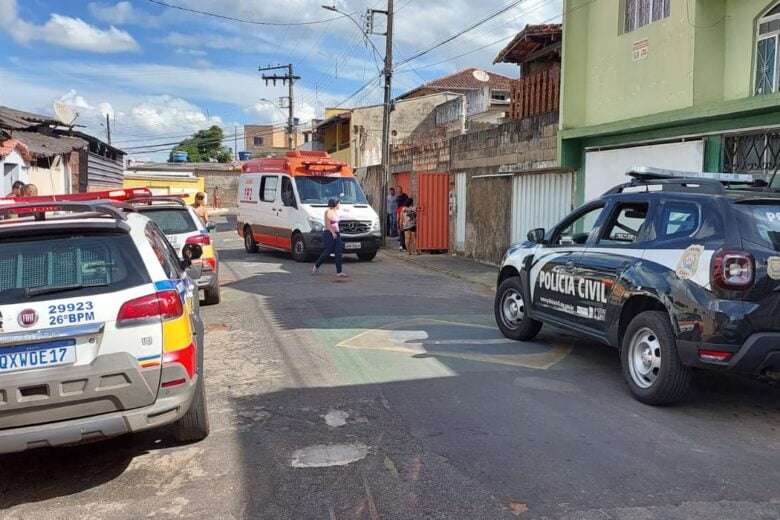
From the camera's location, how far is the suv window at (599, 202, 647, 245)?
238 inches

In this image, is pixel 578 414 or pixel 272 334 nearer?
pixel 578 414

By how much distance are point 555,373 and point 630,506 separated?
2810 mm

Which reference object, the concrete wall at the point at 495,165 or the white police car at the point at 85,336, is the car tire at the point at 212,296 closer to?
the white police car at the point at 85,336

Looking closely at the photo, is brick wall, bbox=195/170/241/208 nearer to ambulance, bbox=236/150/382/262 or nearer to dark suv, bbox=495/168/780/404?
ambulance, bbox=236/150/382/262

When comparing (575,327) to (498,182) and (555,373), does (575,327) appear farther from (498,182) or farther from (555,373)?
(498,182)

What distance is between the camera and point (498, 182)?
1611 cm

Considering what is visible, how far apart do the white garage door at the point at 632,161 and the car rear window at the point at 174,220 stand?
23.2 feet

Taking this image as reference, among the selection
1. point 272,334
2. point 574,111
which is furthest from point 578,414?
point 574,111

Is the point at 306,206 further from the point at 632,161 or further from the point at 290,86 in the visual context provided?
the point at 290,86

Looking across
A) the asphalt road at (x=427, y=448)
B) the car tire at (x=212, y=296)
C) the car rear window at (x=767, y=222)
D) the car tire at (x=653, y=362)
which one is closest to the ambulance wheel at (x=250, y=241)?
the car tire at (x=212, y=296)

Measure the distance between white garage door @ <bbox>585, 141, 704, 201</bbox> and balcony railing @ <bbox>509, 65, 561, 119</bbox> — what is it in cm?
202

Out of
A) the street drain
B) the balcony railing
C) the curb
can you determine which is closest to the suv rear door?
the street drain

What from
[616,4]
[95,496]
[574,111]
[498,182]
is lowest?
[95,496]

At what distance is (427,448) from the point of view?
450 cm
